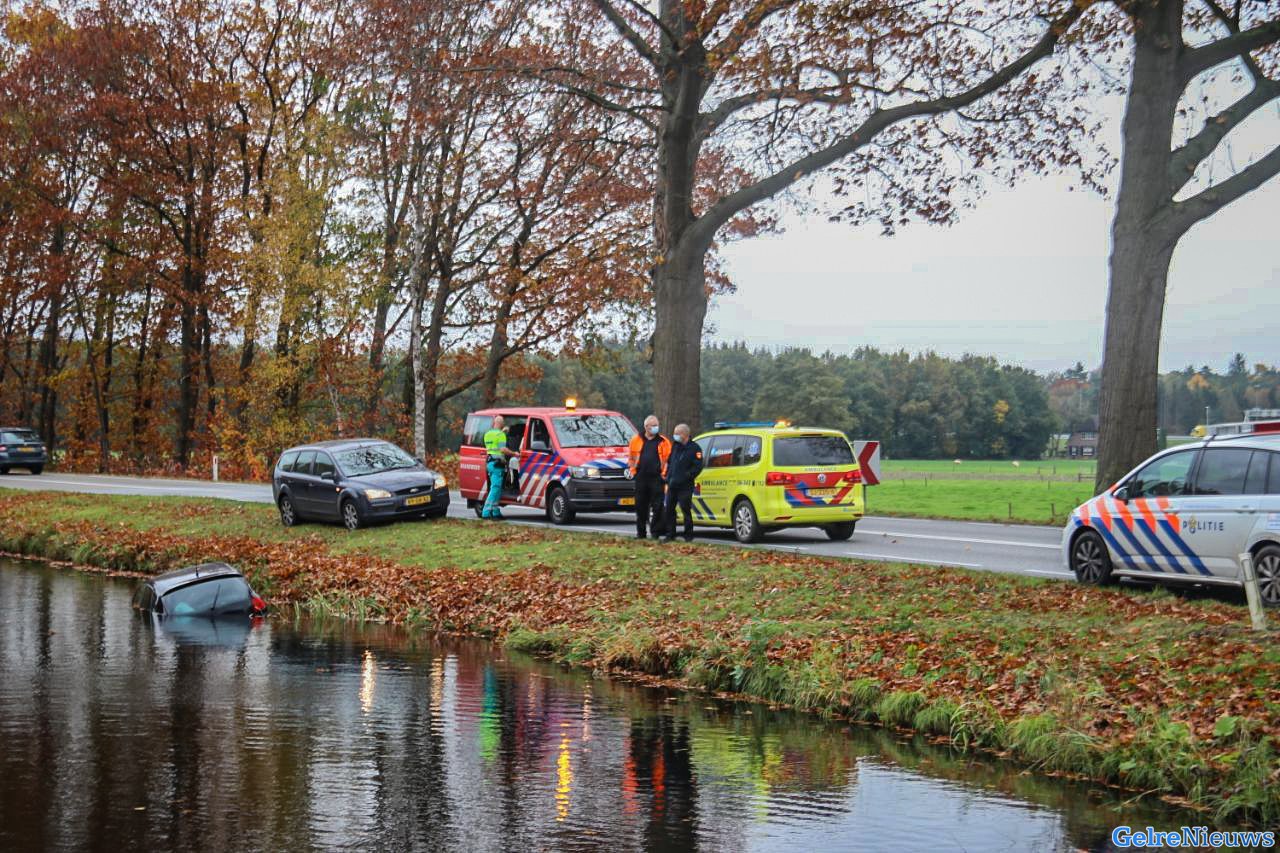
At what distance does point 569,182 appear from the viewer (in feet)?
151

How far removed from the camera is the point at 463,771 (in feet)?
32.3

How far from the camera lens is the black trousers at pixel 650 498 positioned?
68.7 feet

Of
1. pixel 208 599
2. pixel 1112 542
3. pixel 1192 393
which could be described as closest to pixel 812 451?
pixel 1112 542

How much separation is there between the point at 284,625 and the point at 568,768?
9976 mm

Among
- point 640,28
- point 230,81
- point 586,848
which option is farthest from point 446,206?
point 586,848

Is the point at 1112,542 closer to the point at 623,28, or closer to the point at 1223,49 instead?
the point at 1223,49

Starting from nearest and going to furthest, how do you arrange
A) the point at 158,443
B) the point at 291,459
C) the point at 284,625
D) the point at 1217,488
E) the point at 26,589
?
the point at 1217,488
the point at 284,625
the point at 26,589
the point at 291,459
the point at 158,443

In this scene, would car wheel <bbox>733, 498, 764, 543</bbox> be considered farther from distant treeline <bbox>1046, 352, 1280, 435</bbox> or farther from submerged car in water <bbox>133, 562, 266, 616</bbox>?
distant treeline <bbox>1046, 352, 1280, 435</bbox>

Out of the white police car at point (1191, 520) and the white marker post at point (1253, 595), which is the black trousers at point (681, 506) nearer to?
the white police car at point (1191, 520)

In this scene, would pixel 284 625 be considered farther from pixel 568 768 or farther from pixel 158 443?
pixel 158 443

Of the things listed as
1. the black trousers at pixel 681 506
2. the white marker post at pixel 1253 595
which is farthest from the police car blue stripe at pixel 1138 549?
the black trousers at pixel 681 506

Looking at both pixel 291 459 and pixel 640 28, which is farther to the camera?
pixel 640 28

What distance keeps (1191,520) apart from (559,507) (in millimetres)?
13449

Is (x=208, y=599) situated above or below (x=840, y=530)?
below
